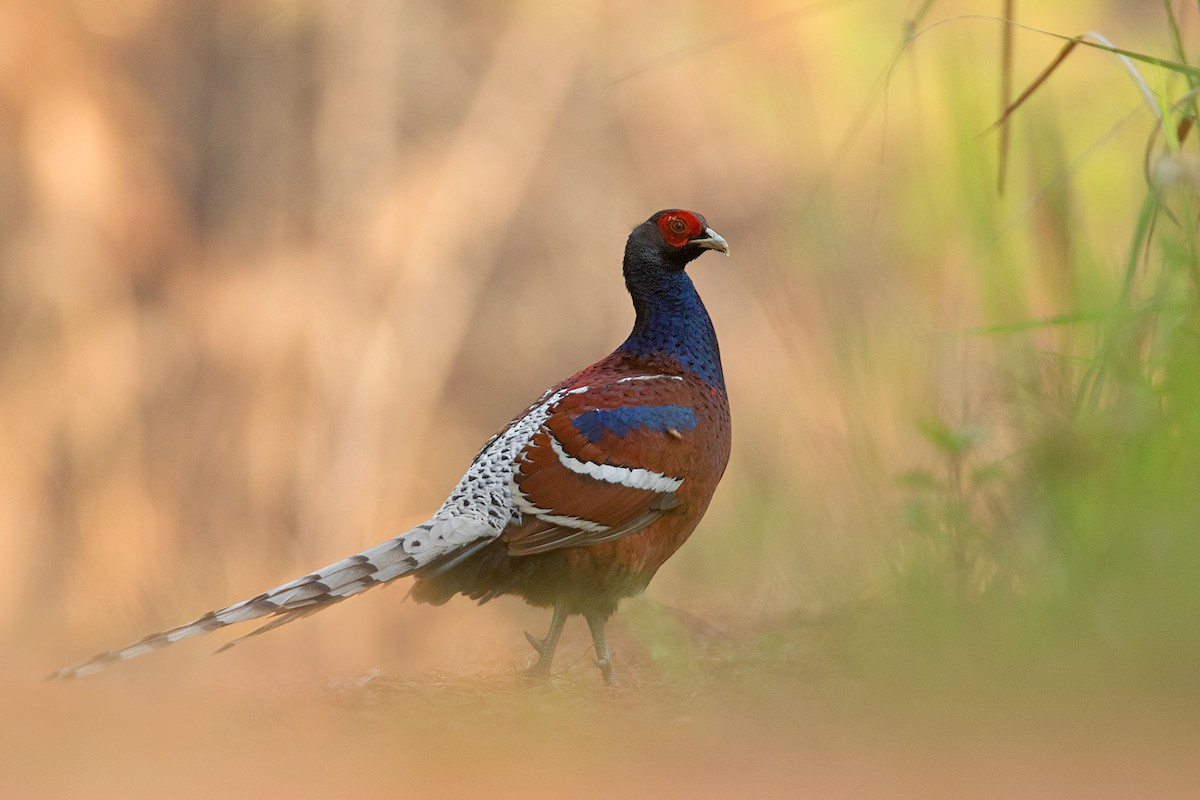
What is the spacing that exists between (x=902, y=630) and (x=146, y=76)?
9.32 metres

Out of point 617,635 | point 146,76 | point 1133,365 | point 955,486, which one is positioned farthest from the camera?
point 146,76

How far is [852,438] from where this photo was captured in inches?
96.5

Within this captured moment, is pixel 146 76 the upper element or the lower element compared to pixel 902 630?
upper

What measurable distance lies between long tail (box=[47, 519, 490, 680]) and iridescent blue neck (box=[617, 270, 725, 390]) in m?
0.80

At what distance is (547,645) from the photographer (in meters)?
2.99

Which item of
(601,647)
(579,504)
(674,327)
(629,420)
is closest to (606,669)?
(601,647)

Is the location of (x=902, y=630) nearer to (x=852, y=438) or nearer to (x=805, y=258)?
(x=852, y=438)

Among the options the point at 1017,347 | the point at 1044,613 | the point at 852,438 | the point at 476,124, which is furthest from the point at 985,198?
the point at 476,124

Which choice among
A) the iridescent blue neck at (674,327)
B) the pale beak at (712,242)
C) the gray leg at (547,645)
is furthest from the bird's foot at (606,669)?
the pale beak at (712,242)

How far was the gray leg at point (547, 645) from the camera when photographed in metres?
2.92

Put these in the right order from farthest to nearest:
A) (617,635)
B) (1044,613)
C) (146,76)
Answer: (146,76) → (617,635) → (1044,613)

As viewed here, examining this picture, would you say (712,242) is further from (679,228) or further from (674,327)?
(674,327)

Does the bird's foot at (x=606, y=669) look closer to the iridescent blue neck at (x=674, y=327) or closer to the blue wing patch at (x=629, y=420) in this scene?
the blue wing patch at (x=629, y=420)

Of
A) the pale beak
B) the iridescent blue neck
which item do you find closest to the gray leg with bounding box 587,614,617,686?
the iridescent blue neck
